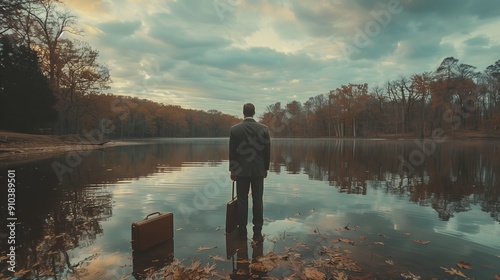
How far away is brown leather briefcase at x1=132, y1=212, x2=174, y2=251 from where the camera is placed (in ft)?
15.4

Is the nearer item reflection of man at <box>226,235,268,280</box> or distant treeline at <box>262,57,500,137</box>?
reflection of man at <box>226,235,268,280</box>

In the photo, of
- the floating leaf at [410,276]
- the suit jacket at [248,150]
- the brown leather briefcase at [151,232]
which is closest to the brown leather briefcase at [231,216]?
the suit jacket at [248,150]

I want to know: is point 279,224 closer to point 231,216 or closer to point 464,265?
point 231,216

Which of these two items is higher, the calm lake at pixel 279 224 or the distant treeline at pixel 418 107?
the distant treeline at pixel 418 107

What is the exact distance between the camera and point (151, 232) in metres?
4.93

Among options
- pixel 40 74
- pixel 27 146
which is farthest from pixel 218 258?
pixel 40 74

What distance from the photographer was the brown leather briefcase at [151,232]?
4691mm

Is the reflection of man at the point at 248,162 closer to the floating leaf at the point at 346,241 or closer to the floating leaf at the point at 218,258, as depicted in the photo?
the floating leaf at the point at 218,258

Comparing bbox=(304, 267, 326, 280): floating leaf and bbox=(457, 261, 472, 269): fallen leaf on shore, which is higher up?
bbox=(304, 267, 326, 280): floating leaf

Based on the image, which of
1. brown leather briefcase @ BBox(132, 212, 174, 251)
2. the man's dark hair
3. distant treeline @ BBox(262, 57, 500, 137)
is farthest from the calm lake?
distant treeline @ BBox(262, 57, 500, 137)

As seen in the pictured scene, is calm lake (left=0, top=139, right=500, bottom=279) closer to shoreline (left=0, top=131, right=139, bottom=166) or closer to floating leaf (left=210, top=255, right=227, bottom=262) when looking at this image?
floating leaf (left=210, top=255, right=227, bottom=262)

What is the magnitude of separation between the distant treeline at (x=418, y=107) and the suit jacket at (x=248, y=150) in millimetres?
72946

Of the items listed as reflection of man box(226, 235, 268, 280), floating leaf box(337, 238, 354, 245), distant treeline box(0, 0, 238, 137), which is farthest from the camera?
distant treeline box(0, 0, 238, 137)

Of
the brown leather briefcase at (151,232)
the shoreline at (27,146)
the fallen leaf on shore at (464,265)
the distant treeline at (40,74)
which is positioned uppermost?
the distant treeline at (40,74)
